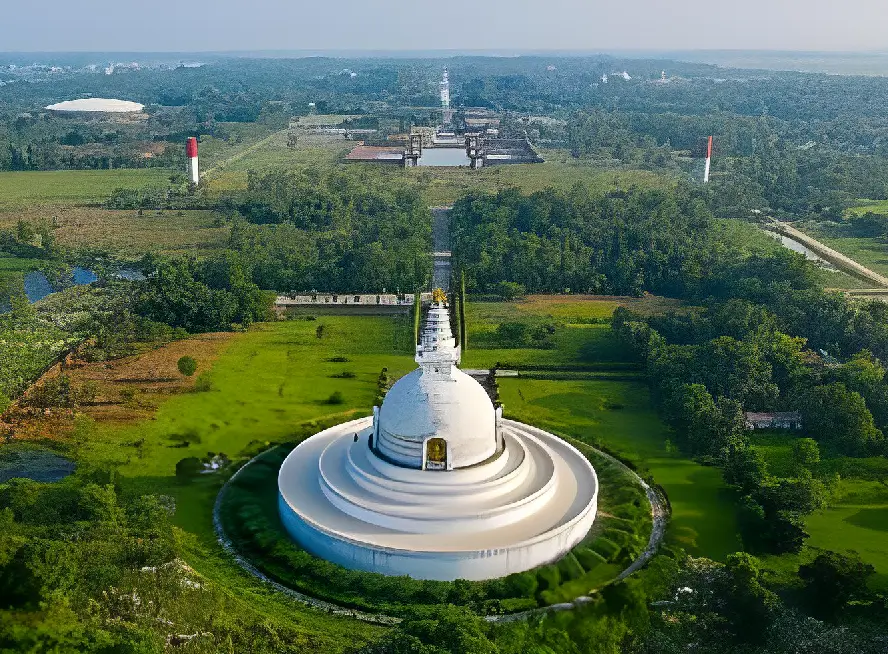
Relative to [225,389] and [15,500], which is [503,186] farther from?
[15,500]

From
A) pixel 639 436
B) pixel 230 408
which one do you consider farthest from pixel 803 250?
pixel 230 408

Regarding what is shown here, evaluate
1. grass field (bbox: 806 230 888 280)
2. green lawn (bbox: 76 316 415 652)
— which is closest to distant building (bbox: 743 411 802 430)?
green lawn (bbox: 76 316 415 652)

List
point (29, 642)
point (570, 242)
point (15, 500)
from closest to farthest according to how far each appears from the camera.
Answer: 1. point (29, 642)
2. point (15, 500)
3. point (570, 242)

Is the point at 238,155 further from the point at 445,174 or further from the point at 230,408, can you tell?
the point at 230,408

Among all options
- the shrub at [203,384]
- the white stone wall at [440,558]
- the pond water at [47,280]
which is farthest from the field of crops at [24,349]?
the white stone wall at [440,558]

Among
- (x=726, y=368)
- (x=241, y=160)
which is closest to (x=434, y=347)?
(x=726, y=368)

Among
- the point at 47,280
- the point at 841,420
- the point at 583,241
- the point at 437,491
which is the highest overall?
the point at 437,491
